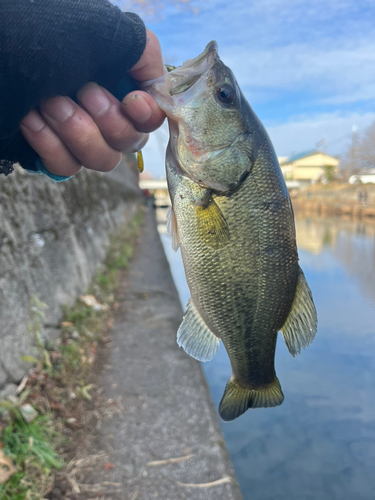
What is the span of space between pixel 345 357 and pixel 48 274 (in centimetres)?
604

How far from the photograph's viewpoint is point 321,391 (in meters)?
6.27

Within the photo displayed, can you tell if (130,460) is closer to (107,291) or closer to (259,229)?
(259,229)

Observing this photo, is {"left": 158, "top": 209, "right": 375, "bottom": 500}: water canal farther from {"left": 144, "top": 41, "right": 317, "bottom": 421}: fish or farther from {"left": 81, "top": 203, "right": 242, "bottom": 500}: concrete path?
{"left": 144, "top": 41, "right": 317, "bottom": 421}: fish

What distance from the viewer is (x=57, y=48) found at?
48.4 inches

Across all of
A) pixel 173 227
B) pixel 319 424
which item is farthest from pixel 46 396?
pixel 319 424

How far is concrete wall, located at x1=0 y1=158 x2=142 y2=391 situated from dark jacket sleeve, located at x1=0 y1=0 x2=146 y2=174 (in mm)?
2194

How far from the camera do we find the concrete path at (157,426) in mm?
2701

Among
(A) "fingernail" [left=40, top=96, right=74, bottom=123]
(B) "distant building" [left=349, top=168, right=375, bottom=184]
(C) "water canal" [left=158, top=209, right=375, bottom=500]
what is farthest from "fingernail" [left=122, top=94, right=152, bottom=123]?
(B) "distant building" [left=349, top=168, right=375, bottom=184]

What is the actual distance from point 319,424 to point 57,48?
5916 mm

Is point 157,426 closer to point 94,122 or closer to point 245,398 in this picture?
point 245,398

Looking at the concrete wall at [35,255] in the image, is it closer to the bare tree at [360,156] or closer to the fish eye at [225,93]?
the fish eye at [225,93]

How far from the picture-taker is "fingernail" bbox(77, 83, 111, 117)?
1437 mm

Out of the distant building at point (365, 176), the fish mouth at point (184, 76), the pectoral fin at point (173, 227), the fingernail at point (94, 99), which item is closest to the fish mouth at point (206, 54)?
the fish mouth at point (184, 76)

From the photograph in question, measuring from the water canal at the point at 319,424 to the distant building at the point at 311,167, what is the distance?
42250mm
